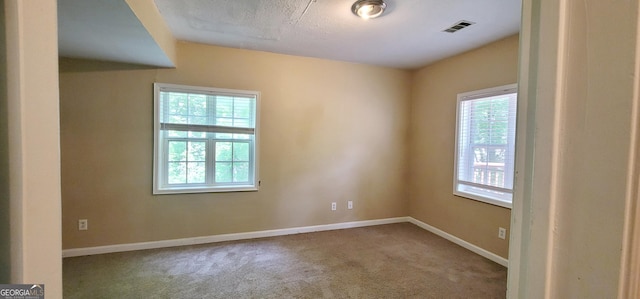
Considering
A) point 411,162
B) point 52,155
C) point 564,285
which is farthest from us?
point 411,162

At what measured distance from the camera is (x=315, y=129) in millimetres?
3650

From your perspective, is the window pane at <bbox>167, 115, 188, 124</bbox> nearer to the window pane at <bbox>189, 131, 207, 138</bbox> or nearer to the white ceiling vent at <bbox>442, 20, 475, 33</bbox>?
the window pane at <bbox>189, 131, 207, 138</bbox>

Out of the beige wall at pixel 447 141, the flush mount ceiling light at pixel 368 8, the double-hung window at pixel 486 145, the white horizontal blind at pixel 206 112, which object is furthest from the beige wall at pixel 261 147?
the flush mount ceiling light at pixel 368 8

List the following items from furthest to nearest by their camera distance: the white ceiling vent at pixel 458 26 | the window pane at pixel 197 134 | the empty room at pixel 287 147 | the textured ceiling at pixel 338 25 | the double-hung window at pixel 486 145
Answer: the window pane at pixel 197 134 → the double-hung window at pixel 486 145 → the white ceiling vent at pixel 458 26 → the empty room at pixel 287 147 → the textured ceiling at pixel 338 25

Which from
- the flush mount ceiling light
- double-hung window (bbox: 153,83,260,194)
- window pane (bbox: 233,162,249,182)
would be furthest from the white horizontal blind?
the flush mount ceiling light

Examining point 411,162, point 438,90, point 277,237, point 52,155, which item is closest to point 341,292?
point 277,237

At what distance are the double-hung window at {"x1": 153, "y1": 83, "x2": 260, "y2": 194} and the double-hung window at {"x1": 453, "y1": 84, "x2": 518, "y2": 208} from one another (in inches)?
103

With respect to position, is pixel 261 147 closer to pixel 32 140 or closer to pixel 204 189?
pixel 204 189

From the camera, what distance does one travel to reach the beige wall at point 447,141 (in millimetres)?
2859

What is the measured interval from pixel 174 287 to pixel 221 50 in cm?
258

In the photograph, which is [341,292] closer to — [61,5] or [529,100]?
[529,100]

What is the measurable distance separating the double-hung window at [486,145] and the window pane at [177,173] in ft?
11.2

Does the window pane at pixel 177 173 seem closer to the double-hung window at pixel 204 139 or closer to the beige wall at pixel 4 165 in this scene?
the double-hung window at pixel 204 139

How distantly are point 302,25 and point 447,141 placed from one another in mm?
2373
